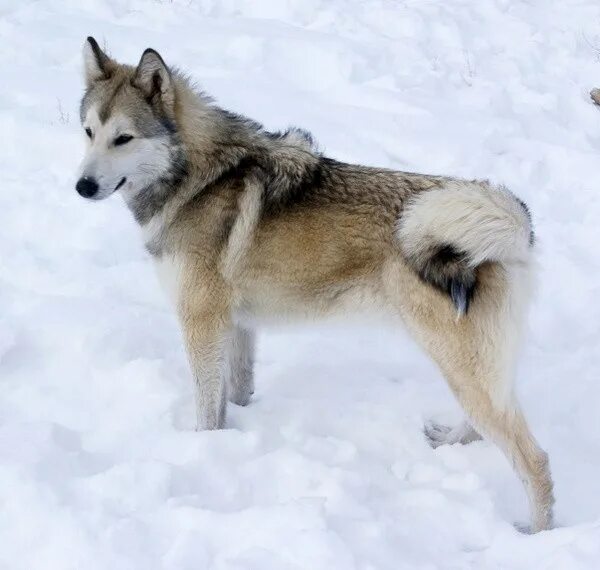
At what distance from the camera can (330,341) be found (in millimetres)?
4938

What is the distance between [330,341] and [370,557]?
2095 mm

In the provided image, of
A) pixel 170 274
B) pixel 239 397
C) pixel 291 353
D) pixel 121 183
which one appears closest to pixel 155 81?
pixel 121 183

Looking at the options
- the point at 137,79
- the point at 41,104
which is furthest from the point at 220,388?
the point at 41,104

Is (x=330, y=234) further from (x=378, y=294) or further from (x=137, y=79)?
(x=137, y=79)

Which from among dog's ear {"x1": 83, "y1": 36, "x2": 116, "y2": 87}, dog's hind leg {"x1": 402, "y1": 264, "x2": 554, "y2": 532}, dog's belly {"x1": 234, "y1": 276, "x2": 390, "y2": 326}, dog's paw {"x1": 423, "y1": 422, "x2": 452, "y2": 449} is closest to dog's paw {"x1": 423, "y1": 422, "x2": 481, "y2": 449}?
dog's paw {"x1": 423, "y1": 422, "x2": 452, "y2": 449}

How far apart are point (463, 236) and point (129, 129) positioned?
5.54ft

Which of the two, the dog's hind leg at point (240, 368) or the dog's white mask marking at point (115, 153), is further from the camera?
the dog's hind leg at point (240, 368)

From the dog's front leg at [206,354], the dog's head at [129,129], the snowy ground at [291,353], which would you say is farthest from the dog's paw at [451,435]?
the dog's head at [129,129]

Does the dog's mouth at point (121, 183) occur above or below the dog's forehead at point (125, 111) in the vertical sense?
below

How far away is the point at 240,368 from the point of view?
4.33m

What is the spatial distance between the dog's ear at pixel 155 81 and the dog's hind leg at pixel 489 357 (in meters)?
1.54

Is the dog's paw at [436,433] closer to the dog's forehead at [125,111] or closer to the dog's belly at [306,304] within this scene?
the dog's belly at [306,304]

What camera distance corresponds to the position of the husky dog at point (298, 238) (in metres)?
3.37

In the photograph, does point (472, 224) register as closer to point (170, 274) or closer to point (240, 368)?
point (170, 274)
